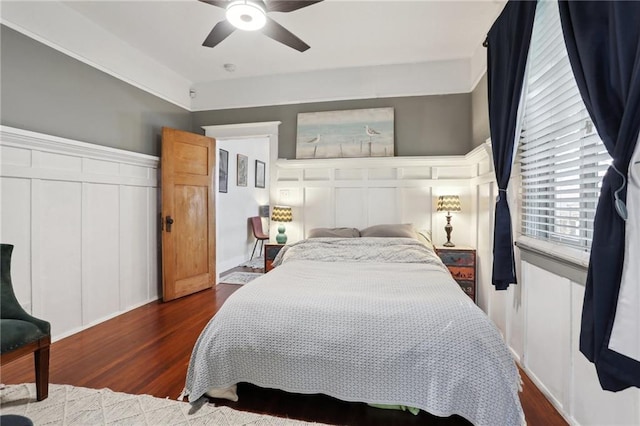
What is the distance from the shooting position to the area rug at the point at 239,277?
4.57 meters

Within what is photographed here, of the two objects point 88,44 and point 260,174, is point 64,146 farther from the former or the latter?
point 260,174

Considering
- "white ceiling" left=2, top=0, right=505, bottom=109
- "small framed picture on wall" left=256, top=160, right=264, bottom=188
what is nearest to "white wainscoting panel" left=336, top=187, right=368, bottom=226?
"white ceiling" left=2, top=0, right=505, bottom=109

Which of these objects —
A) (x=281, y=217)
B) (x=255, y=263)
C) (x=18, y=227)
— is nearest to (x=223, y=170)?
(x=255, y=263)

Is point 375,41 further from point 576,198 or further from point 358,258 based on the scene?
point 576,198

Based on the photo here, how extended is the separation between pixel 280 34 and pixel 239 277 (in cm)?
355

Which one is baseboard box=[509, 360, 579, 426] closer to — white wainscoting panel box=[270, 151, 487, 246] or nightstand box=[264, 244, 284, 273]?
white wainscoting panel box=[270, 151, 487, 246]

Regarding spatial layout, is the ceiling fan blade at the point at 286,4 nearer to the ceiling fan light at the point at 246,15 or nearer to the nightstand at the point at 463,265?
the ceiling fan light at the point at 246,15

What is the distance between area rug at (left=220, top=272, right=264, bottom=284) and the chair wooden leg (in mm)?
2709

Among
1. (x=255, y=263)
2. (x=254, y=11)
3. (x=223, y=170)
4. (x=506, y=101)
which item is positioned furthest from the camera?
(x=255, y=263)

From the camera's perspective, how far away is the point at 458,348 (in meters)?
1.49

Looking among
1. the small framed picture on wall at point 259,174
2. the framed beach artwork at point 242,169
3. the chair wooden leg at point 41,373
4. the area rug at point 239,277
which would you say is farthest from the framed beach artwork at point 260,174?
the chair wooden leg at point 41,373

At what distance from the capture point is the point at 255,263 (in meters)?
5.98

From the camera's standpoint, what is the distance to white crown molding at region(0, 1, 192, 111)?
2422 mm

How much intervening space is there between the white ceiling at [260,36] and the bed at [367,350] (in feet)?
7.78
